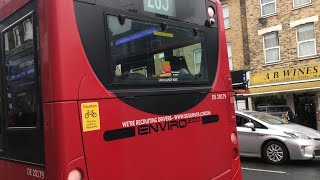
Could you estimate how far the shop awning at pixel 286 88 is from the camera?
1968 cm

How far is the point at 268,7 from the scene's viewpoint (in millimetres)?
22000

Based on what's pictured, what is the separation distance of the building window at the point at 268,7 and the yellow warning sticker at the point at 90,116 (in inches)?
783

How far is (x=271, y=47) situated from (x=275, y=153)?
40.0ft

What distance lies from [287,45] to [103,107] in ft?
63.1

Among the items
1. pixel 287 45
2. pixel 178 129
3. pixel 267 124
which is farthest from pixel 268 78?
pixel 178 129

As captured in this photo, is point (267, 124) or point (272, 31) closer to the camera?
point (267, 124)

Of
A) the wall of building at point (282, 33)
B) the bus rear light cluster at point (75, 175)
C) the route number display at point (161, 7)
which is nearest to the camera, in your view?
the bus rear light cluster at point (75, 175)

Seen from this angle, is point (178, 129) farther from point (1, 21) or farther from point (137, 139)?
point (1, 21)

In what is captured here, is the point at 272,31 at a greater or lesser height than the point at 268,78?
greater

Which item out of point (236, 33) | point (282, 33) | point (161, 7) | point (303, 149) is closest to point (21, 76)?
point (161, 7)

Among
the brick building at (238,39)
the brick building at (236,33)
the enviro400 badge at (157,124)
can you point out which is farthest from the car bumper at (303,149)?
the brick building at (236,33)

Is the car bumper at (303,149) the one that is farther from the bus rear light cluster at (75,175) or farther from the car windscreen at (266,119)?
the bus rear light cluster at (75,175)

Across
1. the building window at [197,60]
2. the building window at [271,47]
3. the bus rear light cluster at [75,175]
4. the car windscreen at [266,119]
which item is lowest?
the car windscreen at [266,119]

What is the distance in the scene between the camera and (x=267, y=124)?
1136 cm
